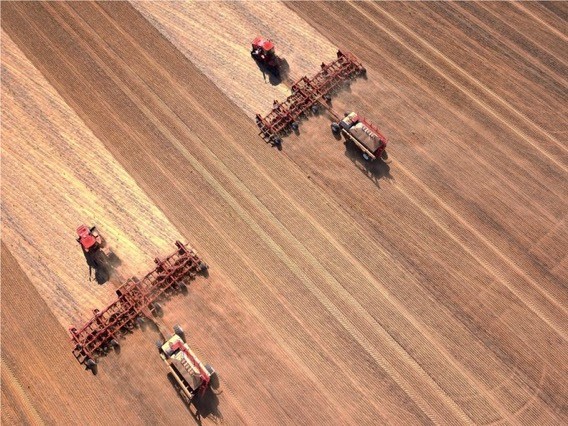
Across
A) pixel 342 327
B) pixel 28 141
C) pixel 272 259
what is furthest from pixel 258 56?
pixel 342 327

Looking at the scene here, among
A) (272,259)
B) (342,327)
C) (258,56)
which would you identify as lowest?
(342,327)

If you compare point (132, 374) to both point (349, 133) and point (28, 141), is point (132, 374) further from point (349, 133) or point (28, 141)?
point (349, 133)

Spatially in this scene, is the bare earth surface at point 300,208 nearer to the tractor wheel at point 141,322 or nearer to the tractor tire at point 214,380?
the tractor wheel at point 141,322

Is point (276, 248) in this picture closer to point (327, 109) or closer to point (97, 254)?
point (327, 109)

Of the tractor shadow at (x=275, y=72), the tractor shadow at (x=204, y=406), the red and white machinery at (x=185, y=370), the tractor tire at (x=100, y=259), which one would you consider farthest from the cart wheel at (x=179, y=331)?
the tractor shadow at (x=275, y=72)

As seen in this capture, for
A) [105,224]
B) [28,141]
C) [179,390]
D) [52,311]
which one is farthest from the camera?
[28,141]

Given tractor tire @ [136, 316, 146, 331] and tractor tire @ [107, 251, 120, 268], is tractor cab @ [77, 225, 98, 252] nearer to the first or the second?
tractor tire @ [107, 251, 120, 268]

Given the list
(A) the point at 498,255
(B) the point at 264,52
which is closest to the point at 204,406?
(A) the point at 498,255
